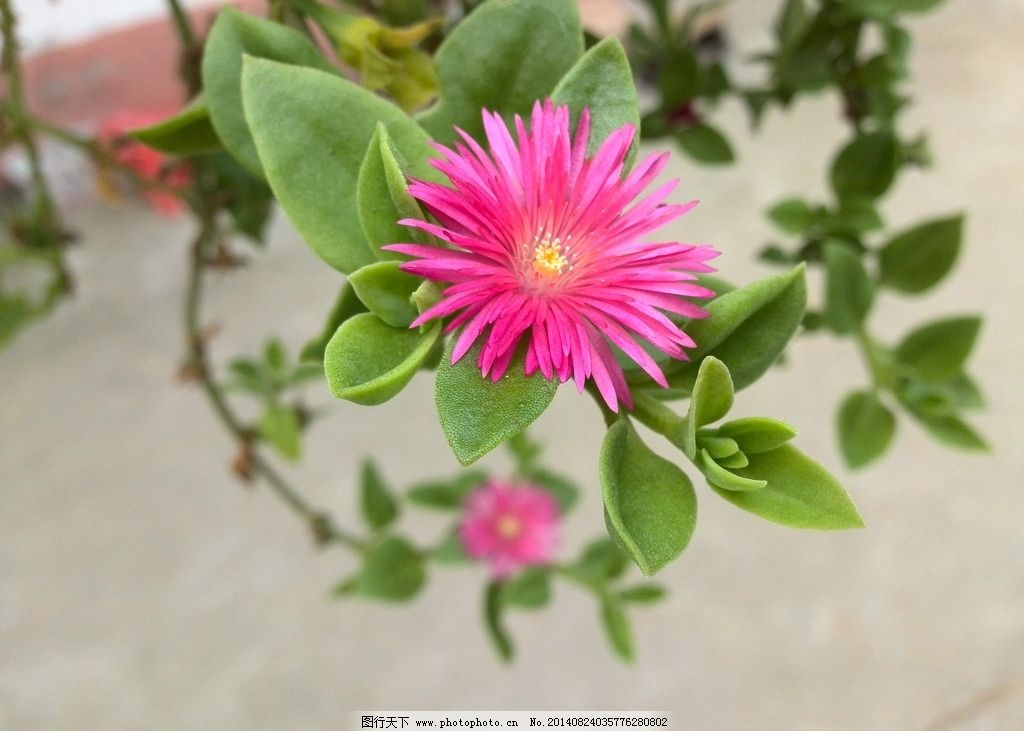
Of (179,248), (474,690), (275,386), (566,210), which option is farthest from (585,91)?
(179,248)

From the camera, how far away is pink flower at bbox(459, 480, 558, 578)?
0.50 m

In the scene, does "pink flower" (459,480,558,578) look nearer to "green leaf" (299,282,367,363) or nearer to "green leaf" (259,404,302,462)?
"green leaf" (259,404,302,462)

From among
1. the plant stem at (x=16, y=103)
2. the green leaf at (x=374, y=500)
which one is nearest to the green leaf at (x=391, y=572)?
the green leaf at (x=374, y=500)

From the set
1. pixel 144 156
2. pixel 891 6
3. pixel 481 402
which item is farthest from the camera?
pixel 144 156

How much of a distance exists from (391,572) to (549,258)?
29 cm

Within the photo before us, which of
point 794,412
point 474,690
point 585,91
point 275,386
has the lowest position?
point 474,690

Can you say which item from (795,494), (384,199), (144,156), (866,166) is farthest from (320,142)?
(144,156)

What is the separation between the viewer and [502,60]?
0.23 metres

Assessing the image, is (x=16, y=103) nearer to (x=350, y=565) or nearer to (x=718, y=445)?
(x=718, y=445)

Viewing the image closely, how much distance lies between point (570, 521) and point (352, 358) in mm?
543

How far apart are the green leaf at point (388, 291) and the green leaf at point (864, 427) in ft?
0.70

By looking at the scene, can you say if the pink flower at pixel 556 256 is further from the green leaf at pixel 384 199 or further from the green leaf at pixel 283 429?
the green leaf at pixel 283 429

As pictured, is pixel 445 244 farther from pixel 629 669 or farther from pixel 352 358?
pixel 629 669

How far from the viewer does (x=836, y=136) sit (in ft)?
2.83
